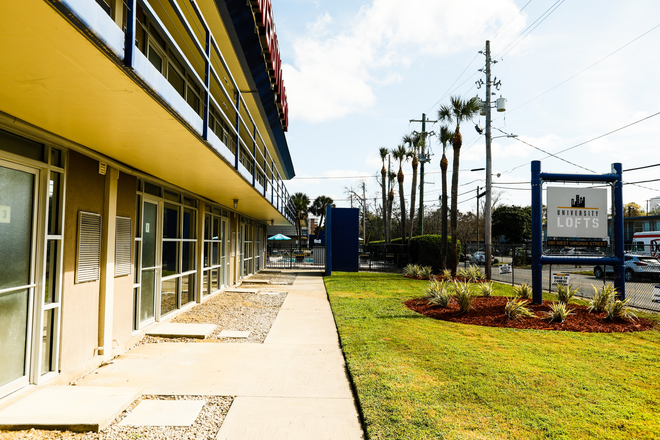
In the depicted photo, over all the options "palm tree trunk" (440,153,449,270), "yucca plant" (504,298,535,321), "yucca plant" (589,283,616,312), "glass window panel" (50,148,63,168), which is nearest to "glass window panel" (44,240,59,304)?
"glass window panel" (50,148,63,168)

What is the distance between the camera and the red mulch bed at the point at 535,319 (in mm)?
8324

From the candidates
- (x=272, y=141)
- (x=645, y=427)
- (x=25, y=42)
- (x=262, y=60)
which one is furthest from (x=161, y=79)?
(x=272, y=141)

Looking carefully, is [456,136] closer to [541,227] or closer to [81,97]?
[541,227]

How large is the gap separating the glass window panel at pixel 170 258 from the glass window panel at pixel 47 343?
3577mm

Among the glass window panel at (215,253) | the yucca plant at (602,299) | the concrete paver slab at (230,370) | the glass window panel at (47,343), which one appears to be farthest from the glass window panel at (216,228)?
the yucca plant at (602,299)

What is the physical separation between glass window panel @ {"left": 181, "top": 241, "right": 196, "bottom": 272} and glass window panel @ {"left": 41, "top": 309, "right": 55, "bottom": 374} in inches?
181

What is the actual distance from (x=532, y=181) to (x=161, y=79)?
1029 centimetres

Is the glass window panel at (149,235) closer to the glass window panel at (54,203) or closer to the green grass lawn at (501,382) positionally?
the glass window panel at (54,203)

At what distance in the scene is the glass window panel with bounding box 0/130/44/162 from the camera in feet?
12.6

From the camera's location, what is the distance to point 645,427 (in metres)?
3.78

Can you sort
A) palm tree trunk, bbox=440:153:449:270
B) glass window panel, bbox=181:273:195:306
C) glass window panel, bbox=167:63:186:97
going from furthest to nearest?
palm tree trunk, bbox=440:153:449:270
glass window panel, bbox=181:273:195:306
glass window panel, bbox=167:63:186:97

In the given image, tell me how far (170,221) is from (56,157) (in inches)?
154

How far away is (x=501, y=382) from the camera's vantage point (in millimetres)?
4914

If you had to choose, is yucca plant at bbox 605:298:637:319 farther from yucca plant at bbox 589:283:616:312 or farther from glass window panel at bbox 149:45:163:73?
glass window panel at bbox 149:45:163:73
